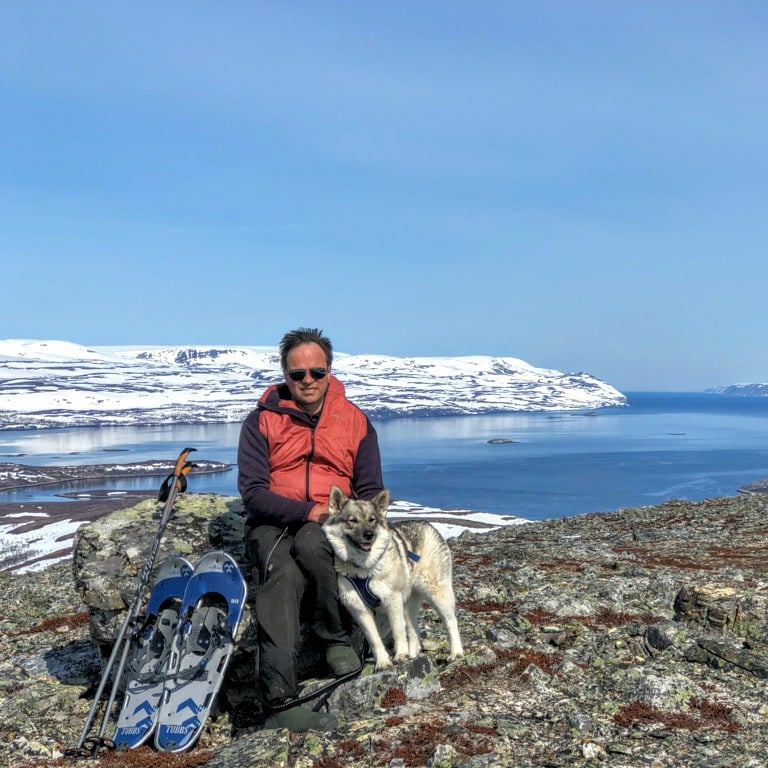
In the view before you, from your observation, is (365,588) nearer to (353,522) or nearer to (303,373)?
(353,522)

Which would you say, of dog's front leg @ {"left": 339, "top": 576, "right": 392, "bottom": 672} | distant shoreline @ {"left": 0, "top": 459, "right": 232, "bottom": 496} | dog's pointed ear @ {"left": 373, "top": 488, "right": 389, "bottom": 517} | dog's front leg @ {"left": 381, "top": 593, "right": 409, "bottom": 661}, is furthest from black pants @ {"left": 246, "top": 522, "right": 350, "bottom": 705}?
distant shoreline @ {"left": 0, "top": 459, "right": 232, "bottom": 496}

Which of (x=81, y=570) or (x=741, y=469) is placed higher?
(x=81, y=570)

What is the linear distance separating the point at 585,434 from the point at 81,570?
194 m

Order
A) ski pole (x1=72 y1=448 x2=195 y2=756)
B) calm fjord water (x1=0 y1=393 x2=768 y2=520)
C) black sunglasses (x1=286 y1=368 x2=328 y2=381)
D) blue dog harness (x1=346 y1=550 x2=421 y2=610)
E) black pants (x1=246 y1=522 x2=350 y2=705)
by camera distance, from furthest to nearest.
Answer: calm fjord water (x1=0 y1=393 x2=768 y2=520) < black sunglasses (x1=286 y1=368 x2=328 y2=381) < blue dog harness (x1=346 y1=550 x2=421 y2=610) < ski pole (x1=72 y1=448 x2=195 y2=756) < black pants (x1=246 y1=522 x2=350 y2=705)

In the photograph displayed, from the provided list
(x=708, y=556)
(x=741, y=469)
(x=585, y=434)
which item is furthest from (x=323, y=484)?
(x=585, y=434)

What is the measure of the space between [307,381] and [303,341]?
1.52 ft

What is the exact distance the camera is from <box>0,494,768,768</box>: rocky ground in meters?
5.82

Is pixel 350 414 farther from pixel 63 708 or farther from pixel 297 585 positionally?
A: pixel 63 708

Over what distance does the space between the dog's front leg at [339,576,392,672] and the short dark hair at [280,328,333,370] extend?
2.38 metres

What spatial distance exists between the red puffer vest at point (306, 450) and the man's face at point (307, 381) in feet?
0.43

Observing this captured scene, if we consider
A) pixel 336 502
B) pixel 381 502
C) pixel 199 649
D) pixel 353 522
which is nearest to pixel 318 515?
pixel 336 502

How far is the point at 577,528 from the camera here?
24547 millimetres

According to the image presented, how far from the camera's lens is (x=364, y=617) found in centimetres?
699

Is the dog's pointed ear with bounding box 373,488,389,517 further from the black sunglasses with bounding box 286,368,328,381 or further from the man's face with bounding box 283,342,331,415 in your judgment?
the black sunglasses with bounding box 286,368,328,381
